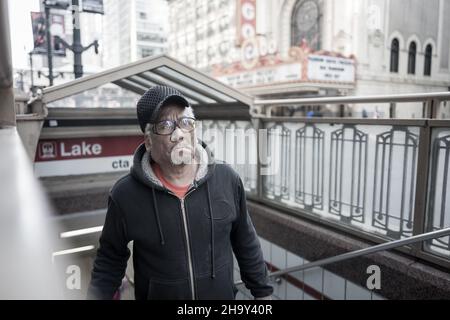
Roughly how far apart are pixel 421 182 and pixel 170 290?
2138 mm

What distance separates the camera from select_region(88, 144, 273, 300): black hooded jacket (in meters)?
1.47

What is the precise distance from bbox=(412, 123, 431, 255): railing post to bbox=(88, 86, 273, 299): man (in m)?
1.78

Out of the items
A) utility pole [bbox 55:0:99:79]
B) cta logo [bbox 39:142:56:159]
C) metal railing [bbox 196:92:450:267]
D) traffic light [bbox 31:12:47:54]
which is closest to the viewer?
metal railing [bbox 196:92:450:267]

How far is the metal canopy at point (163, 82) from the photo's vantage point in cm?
349

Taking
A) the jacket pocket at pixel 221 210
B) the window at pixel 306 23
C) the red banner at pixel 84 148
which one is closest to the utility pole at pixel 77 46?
the red banner at pixel 84 148

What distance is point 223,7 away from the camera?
34.6 meters

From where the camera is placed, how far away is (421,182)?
2666 millimetres

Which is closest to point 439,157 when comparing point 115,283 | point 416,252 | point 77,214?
point 416,252

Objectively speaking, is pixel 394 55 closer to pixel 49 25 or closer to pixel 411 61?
pixel 411 61

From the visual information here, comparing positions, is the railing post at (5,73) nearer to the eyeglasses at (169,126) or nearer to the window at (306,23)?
the eyeglasses at (169,126)

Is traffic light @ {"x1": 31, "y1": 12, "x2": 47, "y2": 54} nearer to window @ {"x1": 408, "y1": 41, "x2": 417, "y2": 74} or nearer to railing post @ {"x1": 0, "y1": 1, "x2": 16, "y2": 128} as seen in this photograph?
railing post @ {"x1": 0, "y1": 1, "x2": 16, "y2": 128}

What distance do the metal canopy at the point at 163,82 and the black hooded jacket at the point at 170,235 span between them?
2267mm

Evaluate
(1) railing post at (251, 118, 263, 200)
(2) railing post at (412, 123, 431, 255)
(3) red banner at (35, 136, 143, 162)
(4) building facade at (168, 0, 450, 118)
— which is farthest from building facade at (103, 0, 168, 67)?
(4) building facade at (168, 0, 450, 118)

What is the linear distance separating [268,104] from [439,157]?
6.30ft
